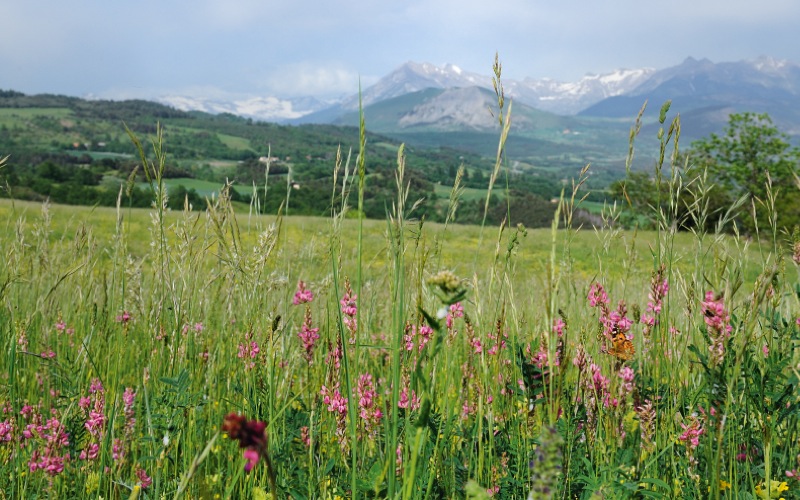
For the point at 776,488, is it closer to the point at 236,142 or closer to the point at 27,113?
the point at 236,142

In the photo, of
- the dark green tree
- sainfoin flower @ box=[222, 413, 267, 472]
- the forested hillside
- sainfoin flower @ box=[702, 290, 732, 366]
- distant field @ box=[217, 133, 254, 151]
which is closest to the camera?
sainfoin flower @ box=[222, 413, 267, 472]

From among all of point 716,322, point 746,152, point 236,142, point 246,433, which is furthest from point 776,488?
point 236,142

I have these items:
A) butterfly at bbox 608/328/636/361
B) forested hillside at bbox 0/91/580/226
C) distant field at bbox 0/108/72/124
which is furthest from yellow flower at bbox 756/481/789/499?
distant field at bbox 0/108/72/124

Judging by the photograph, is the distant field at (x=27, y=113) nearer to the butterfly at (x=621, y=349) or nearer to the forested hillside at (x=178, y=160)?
the forested hillside at (x=178, y=160)

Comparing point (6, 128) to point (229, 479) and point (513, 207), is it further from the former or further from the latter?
point (229, 479)

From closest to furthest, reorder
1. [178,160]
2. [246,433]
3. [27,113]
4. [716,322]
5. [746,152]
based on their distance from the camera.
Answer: [246,433] < [716,322] < [746,152] < [178,160] < [27,113]

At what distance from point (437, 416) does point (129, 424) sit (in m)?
1.05

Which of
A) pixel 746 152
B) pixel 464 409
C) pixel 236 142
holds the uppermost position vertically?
pixel 236 142

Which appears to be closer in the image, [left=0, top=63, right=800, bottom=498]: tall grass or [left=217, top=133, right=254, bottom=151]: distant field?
[left=0, top=63, right=800, bottom=498]: tall grass

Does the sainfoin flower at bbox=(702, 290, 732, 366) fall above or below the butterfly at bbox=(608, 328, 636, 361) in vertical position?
above

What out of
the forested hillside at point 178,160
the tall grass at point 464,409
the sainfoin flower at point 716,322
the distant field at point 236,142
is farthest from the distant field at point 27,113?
the sainfoin flower at point 716,322

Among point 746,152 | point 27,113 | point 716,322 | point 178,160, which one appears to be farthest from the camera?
point 27,113

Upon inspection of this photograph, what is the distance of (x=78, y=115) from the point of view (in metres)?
180

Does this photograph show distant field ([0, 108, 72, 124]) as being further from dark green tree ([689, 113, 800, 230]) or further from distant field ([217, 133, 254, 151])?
dark green tree ([689, 113, 800, 230])
